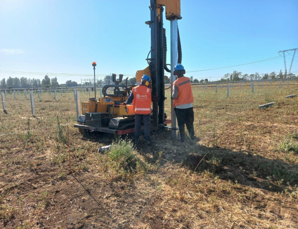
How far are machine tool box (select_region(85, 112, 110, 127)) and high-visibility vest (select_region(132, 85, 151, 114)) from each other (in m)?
1.30

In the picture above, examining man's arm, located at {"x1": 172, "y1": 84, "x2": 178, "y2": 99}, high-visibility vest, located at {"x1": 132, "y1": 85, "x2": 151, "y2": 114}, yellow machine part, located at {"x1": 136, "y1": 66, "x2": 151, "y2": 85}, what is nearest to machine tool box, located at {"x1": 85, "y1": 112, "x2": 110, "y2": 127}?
high-visibility vest, located at {"x1": 132, "y1": 85, "x2": 151, "y2": 114}

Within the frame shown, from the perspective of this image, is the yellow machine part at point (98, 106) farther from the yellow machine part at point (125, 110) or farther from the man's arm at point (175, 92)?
the man's arm at point (175, 92)

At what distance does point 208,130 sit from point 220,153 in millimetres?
2278

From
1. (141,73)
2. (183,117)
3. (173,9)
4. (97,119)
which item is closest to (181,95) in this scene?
(183,117)

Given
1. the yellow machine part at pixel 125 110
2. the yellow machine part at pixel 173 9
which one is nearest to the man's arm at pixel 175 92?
the yellow machine part at pixel 125 110

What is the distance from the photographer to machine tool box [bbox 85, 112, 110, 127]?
237 inches

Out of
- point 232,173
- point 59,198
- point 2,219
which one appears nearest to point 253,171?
point 232,173

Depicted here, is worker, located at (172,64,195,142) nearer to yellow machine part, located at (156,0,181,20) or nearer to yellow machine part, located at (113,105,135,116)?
yellow machine part, located at (113,105,135,116)

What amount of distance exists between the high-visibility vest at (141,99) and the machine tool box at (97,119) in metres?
1.30

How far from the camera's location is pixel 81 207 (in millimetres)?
2801

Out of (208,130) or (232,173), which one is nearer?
(232,173)

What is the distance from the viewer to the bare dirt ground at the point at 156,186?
100 inches

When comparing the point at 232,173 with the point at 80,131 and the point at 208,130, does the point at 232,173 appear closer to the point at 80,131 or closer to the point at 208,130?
the point at 208,130

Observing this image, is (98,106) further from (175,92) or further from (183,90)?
(183,90)
